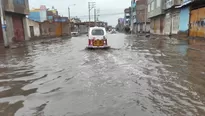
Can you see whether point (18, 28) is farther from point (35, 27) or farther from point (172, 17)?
point (172, 17)

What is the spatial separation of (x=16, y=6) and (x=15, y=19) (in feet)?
7.43

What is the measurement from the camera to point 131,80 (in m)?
7.24

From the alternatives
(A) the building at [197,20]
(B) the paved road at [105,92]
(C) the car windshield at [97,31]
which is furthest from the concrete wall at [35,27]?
(B) the paved road at [105,92]

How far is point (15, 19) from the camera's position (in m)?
31.2

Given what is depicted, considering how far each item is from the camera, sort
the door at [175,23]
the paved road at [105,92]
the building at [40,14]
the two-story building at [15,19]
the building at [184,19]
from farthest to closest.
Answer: the building at [40,14], the door at [175,23], the two-story building at [15,19], the building at [184,19], the paved road at [105,92]

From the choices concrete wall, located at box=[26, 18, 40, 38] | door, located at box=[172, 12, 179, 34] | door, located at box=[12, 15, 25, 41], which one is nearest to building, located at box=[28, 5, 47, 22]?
concrete wall, located at box=[26, 18, 40, 38]

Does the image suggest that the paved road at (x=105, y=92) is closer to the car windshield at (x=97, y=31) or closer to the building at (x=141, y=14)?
the car windshield at (x=97, y=31)

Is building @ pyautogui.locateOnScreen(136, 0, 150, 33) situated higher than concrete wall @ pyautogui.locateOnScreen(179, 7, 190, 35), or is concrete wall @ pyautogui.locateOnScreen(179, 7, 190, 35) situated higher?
building @ pyautogui.locateOnScreen(136, 0, 150, 33)

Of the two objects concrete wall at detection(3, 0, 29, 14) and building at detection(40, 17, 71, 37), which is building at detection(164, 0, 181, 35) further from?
building at detection(40, 17, 71, 37)

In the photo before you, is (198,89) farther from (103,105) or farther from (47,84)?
(47,84)

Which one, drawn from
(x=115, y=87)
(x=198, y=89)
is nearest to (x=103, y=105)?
(x=115, y=87)

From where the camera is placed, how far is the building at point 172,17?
31172 millimetres

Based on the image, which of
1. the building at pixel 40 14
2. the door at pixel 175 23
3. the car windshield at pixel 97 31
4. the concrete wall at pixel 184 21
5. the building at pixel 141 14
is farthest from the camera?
the building at pixel 141 14

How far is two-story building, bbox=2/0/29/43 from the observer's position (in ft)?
91.0
